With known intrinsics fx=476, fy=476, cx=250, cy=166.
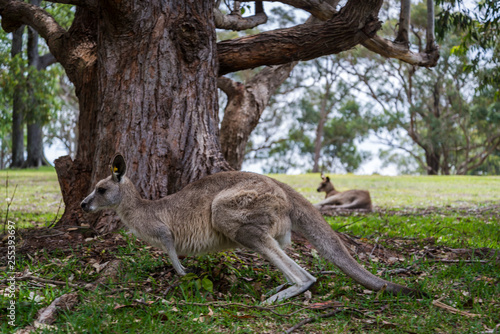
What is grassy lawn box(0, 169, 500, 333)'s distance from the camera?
3.52 meters

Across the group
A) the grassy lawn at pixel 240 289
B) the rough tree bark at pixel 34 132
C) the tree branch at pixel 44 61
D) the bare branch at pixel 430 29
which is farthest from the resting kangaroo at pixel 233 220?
the tree branch at pixel 44 61

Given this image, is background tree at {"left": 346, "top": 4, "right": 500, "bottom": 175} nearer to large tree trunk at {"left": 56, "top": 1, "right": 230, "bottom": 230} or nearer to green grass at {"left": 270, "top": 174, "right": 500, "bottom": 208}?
green grass at {"left": 270, "top": 174, "right": 500, "bottom": 208}

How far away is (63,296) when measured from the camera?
147 inches

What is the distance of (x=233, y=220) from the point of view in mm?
4199

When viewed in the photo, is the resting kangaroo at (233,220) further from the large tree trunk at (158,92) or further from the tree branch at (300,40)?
the tree branch at (300,40)

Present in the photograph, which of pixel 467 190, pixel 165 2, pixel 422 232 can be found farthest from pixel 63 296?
pixel 467 190

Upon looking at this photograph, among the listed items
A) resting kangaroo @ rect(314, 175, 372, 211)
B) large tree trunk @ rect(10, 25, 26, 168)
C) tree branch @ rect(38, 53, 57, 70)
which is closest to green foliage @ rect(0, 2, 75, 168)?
large tree trunk @ rect(10, 25, 26, 168)

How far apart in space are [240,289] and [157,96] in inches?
96.2

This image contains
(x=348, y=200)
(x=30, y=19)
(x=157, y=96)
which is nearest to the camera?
(x=157, y=96)

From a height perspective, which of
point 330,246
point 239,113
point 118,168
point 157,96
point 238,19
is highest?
point 238,19

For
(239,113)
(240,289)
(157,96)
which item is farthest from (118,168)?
(239,113)

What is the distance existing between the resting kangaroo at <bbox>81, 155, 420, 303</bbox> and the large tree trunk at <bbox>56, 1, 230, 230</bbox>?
2.59 ft

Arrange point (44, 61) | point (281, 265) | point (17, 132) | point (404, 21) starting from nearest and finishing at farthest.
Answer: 1. point (281, 265)
2. point (404, 21)
3. point (17, 132)
4. point (44, 61)

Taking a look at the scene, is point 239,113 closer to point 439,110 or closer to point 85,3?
point 85,3
